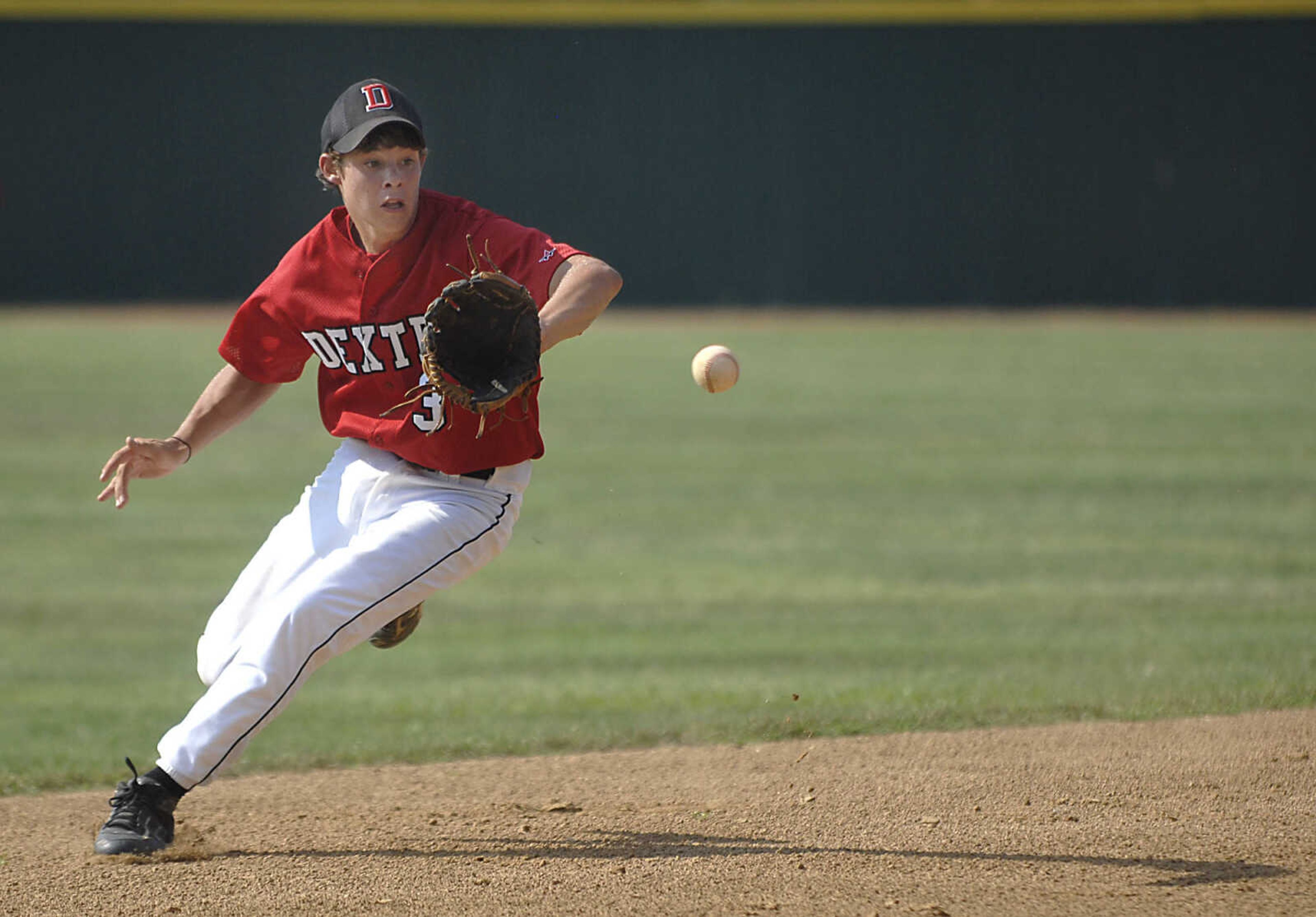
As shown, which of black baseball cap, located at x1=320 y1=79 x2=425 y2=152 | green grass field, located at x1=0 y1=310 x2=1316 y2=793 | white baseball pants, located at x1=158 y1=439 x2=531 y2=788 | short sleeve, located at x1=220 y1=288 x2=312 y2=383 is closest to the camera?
white baseball pants, located at x1=158 y1=439 x2=531 y2=788

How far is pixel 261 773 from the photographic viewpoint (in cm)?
461

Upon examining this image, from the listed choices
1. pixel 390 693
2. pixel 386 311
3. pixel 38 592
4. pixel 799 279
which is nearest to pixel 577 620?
pixel 390 693

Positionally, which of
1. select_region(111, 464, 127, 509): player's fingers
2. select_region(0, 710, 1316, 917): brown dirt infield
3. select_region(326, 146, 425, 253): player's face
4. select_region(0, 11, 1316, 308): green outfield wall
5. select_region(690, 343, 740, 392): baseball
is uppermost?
select_region(0, 11, 1316, 308): green outfield wall

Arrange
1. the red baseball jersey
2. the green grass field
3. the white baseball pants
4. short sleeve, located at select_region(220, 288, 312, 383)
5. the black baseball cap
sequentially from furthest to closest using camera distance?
the green grass field → short sleeve, located at select_region(220, 288, 312, 383) → the red baseball jersey → the black baseball cap → the white baseball pants

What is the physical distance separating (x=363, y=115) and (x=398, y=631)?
4.22ft

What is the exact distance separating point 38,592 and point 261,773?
4075 millimetres

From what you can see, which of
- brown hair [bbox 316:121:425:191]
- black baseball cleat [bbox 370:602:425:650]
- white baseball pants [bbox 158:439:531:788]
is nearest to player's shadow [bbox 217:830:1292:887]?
white baseball pants [bbox 158:439:531:788]

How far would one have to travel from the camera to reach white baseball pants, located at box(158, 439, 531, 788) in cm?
332

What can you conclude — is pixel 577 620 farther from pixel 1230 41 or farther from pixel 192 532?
pixel 1230 41

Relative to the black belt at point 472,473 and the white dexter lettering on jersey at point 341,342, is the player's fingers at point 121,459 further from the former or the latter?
the black belt at point 472,473

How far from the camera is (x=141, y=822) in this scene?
3.37 metres

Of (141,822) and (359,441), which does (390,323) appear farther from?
(141,822)

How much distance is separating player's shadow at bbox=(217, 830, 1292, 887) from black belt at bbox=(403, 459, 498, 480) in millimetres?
844

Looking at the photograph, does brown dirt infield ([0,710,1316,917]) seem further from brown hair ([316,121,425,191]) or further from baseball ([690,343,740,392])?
brown hair ([316,121,425,191])
